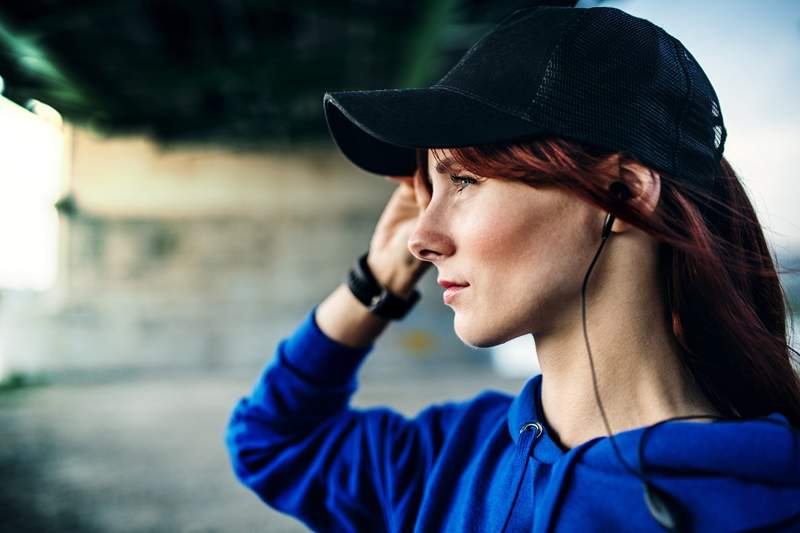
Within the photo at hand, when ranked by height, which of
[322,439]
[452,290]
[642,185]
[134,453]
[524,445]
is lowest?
[134,453]

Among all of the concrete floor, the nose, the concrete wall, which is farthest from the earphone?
the concrete wall

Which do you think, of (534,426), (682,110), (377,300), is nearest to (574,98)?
(682,110)

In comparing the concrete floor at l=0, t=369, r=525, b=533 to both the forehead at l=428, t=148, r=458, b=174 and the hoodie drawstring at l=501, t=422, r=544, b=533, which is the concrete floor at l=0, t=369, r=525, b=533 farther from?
the forehead at l=428, t=148, r=458, b=174

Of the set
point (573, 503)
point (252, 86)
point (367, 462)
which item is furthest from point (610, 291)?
point (252, 86)

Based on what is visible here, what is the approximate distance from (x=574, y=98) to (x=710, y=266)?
0.34 meters

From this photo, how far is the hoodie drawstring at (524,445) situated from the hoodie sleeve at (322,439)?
0.29 metres

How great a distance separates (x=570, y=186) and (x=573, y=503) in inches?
18.4

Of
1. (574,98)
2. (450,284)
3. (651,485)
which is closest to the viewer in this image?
(651,485)

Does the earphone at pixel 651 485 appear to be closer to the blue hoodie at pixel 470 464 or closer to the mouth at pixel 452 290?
the blue hoodie at pixel 470 464

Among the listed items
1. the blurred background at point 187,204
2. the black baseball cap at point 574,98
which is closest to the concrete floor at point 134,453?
the blurred background at point 187,204

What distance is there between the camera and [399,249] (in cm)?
140

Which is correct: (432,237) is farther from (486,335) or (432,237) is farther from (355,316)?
(355,316)

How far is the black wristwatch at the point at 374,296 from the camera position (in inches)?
54.4

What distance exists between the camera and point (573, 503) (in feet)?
2.79
